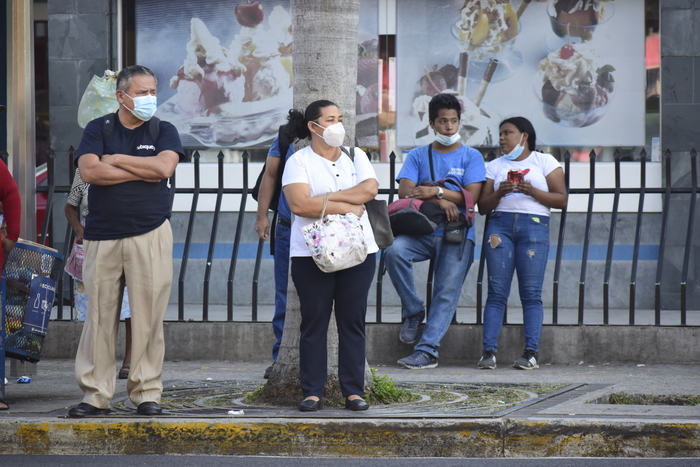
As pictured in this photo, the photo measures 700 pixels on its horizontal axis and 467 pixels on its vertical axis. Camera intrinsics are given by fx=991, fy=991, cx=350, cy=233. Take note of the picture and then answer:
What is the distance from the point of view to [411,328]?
782 centimetres

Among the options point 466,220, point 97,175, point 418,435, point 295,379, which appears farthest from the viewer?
point 466,220

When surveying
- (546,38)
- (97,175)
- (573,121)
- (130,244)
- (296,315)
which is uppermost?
(546,38)

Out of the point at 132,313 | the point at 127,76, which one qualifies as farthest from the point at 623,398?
the point at 127,76

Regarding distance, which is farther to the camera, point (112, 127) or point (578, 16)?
point (578, 16)

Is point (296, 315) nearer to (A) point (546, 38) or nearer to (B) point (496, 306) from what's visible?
(B) point (496, 306)

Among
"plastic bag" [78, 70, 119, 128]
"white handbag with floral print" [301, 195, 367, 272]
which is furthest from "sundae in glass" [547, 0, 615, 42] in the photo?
"white handbag with floral print" [301, 195, 367, 272]

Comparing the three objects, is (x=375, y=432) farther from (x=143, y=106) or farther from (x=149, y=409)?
(x=143, y=106)

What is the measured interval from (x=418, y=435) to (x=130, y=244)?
75.9 inches

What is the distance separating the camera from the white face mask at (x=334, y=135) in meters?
5.60

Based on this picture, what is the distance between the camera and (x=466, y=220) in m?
7.59

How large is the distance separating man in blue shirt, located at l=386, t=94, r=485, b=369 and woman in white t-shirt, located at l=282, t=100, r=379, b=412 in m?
1.93

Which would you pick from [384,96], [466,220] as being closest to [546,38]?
[384,96]

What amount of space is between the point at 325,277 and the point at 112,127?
149 cm

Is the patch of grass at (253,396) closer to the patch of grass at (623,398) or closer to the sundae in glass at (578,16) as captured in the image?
the patch of grass at (623,398)
